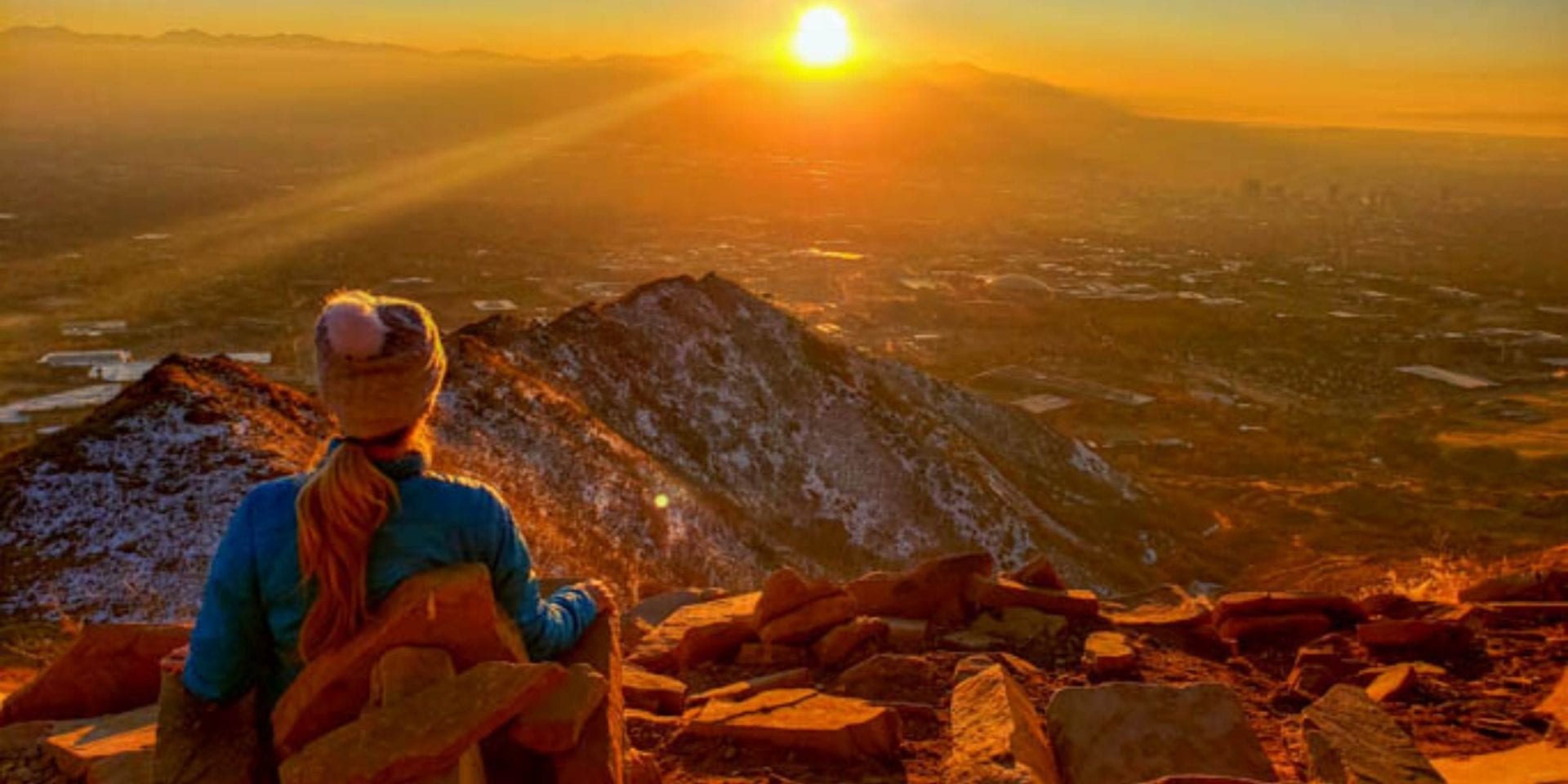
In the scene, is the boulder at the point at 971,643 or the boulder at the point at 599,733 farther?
the boulder at the point at 971,643

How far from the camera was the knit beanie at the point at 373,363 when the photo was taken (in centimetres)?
320

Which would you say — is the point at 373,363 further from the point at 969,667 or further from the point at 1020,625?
the point at 1020,625

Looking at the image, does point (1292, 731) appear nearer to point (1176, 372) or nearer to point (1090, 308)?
point (1176, 372)

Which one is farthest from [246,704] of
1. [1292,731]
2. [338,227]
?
[338,227]

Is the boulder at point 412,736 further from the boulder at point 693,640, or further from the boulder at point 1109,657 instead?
the boulder at point 1109,657

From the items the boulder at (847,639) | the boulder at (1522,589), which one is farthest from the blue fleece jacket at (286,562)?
the boulder at (1522,589)

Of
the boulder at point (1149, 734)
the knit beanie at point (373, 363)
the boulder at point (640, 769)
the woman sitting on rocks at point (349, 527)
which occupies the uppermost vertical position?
the knit beanie at point (373, 363)

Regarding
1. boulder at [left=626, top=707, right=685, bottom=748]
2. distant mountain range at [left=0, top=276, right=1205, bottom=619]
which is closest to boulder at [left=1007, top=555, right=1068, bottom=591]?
boulder at [left=626, top=707, right=685, bottom=748]

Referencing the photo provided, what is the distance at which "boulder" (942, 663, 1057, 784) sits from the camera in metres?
4.55

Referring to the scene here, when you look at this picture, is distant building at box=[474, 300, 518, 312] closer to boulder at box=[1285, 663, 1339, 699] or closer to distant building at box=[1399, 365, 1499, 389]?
distant building at box=[1399, 365, 1499, 389]

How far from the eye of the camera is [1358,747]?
4812 mm

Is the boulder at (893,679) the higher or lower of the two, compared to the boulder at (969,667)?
lower

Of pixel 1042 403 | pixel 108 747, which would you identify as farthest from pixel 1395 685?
pixel 1042 403

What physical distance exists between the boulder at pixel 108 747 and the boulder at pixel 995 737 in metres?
3.21
